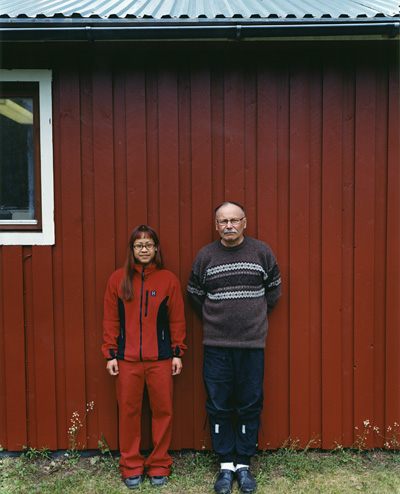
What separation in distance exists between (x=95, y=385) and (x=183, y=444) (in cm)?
97

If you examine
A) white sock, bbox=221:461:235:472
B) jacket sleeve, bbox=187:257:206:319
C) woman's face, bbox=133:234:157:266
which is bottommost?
white sock, bbox=221:461:235:472

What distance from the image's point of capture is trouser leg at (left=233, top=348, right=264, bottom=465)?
12.0 ft

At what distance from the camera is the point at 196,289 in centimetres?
378

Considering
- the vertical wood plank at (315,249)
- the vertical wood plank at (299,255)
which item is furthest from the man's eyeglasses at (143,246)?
the vertical wood plank at (315,249)

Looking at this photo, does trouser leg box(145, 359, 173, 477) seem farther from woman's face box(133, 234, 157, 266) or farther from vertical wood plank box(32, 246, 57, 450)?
vertical wood plank box(32, 246, 57, 450)

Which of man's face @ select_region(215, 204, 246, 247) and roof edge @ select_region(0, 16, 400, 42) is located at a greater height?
roof edge @ select_region(0, 16, 400, 42)

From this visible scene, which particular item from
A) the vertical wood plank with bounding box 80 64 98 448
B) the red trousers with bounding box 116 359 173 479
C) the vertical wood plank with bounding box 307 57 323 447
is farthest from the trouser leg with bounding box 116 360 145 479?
the vertical wood plank with bounding box 307 57 323 447

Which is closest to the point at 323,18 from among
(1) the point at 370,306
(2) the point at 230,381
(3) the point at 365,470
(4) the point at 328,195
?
(4) the point at 328,195

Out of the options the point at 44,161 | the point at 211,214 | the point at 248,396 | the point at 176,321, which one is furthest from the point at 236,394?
the point at 44,161

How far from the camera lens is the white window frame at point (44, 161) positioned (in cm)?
387

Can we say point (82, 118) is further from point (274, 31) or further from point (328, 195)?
point (328, 195)

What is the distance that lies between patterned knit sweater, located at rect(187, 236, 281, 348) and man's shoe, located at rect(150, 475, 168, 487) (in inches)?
45.5

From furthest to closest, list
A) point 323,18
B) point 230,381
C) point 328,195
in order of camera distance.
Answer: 1. point 328,195
2. point 230,381
3. point 323,18

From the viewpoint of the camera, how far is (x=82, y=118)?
3920 mm
